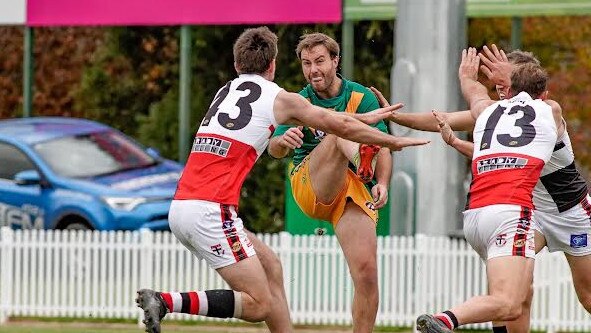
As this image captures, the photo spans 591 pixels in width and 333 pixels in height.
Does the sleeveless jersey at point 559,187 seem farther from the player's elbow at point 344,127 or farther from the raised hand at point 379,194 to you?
the player's elbow at point 344,127

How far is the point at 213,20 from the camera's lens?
20516 millimetres

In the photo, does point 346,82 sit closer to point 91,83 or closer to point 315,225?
point 315,225

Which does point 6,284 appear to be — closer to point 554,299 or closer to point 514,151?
point 554,299

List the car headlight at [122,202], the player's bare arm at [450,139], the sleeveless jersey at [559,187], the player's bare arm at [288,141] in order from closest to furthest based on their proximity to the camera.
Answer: the player's bare arm at [450,139] < the player's bare arm at [288,141] < the sleeveless jersey at [559,187] < the car headlight at [122,202]

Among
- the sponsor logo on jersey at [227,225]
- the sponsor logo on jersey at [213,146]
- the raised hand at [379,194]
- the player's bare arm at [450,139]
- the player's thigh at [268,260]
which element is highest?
the player's bare arm at [450,139]

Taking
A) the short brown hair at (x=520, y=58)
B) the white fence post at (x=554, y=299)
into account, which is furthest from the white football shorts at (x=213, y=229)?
the white fence post at (x=554, y=299)

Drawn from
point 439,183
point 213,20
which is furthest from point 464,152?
point 213,20

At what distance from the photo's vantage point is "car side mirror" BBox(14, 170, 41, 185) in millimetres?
19328

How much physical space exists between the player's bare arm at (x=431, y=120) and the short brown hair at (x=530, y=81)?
78 centimetres

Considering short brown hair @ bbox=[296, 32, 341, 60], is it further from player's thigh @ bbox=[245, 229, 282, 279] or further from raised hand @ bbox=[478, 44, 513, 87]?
player's thigh @ bbox=[245, 229, 282, 279]

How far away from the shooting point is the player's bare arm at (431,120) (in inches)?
445

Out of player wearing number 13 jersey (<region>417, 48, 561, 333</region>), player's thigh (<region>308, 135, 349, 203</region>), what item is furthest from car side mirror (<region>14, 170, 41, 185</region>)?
player wearing number 13 jersey (<region>417, 48, 561, 333</region>)

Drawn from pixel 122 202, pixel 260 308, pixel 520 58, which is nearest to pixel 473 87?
pixel 520 58

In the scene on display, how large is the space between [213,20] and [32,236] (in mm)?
4469
